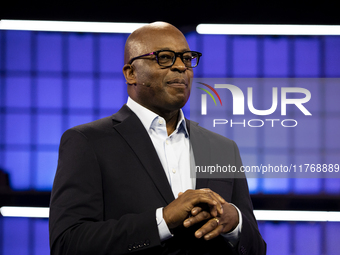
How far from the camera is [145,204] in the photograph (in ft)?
3.77

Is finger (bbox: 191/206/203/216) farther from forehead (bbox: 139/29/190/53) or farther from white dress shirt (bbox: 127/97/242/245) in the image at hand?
forehead (bbox: 139/29/190/53)

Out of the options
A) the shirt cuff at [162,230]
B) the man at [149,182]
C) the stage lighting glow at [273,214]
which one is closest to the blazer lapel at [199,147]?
the man at [149,182]

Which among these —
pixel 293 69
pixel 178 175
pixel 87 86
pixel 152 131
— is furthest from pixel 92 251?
pixel 293 69

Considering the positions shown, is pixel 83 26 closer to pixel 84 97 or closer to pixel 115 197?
pixel 84 97

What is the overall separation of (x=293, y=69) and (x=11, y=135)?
2630 millimetres

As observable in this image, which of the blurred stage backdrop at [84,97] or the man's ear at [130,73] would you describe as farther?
the blurred stage backdrop at [84,97]

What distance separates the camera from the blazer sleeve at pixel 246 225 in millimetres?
1187

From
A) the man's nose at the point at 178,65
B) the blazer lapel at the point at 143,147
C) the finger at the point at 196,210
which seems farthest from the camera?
the man's nose at the point at 178,65

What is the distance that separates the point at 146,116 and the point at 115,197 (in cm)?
36

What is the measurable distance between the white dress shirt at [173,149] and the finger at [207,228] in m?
0.14

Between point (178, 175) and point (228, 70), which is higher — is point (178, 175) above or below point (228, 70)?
below

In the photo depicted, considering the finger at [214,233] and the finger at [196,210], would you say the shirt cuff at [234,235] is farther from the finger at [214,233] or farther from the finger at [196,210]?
the finger at [196,210]

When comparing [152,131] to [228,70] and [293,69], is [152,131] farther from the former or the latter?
[293,69]

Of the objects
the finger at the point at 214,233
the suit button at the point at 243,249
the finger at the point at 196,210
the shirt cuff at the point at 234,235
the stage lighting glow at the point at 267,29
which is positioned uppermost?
the stage lighting glow at the point at 267,29
